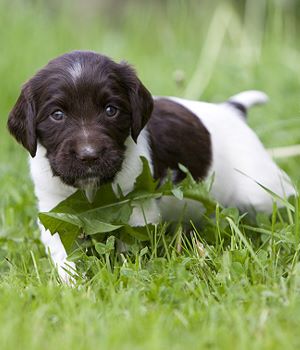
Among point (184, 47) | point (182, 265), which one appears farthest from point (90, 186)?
point (184, 47)

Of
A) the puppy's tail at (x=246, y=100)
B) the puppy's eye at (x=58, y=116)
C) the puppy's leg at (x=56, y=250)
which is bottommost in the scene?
the puppy's leg at (x=56, y=250)

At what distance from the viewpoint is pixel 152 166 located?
455 centimetres

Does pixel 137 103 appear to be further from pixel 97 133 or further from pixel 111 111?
pixel 97 133

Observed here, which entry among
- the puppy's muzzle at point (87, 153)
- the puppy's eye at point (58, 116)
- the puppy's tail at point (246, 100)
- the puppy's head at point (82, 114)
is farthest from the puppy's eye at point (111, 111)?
the puppy's tail at point (246, 100)

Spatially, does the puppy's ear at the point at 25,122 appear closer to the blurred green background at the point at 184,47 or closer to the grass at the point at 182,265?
the grass at the point at 182,265

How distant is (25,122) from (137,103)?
0.61m

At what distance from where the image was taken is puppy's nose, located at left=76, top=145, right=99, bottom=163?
376 centimetres

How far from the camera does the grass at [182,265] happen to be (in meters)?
2.90

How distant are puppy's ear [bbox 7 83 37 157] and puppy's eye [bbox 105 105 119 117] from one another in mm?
401

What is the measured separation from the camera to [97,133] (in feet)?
12.8

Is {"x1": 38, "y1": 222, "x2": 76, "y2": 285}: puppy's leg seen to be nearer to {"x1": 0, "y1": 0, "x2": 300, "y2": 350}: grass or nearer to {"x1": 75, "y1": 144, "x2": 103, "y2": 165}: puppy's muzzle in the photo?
{"x1": 0, "y1": 0, "x2": 300, "y2": 350}: grass

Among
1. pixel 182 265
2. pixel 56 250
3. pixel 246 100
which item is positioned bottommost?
pixel 56 250

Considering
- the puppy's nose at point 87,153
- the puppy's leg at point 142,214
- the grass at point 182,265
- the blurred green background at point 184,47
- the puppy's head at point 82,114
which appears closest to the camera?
the grass at point 182,265

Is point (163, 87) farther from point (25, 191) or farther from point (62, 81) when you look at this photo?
point (62, 81)
